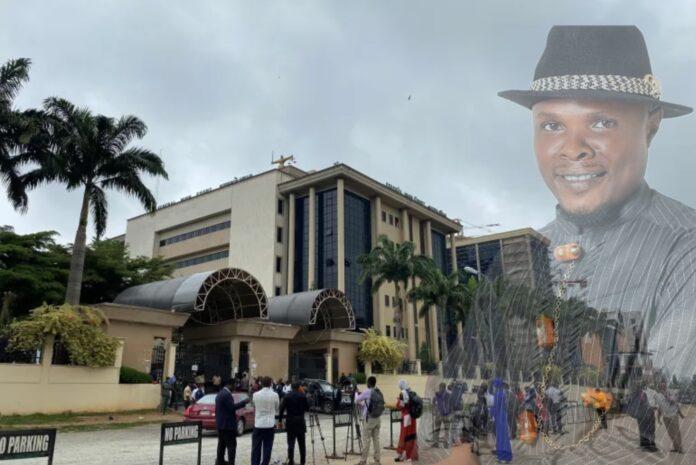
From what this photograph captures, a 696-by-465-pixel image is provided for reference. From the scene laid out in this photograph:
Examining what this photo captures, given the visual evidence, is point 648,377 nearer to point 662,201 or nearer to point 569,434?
point 569,434

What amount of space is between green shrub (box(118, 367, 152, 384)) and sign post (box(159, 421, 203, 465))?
47.9 ft

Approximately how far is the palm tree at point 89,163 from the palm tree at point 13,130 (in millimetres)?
563

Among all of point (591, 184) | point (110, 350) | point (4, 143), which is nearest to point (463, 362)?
point (591, 184)

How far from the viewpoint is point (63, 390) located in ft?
65.9

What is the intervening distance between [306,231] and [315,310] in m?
23.3

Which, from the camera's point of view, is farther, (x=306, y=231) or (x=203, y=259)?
(x=203, y=259)

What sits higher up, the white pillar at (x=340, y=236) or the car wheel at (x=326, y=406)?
the white pillar at (x=340, y=236)

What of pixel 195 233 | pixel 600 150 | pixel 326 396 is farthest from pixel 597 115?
pixel 195 233

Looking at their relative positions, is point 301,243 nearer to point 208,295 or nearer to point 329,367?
point 329,367

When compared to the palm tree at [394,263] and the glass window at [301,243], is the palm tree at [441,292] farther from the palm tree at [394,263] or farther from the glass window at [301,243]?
the glass window at [301,243]

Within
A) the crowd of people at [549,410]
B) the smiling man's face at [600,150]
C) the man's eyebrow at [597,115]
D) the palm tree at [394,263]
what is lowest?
the crowd of people at [549,410]

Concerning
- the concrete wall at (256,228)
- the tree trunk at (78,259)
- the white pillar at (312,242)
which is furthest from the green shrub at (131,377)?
the concrete wall at (256,228)

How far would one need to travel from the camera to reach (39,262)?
33969 millimetres

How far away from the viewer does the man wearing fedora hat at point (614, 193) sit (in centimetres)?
577
